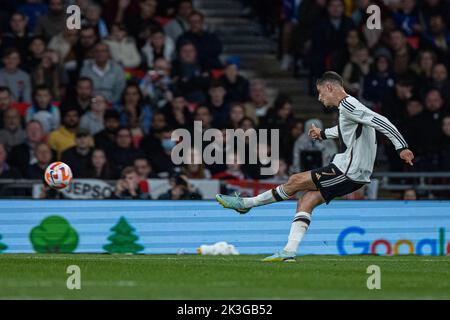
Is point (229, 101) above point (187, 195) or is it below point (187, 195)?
above

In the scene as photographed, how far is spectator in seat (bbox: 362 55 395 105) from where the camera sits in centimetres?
2397

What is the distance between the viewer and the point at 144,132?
22.1 meters

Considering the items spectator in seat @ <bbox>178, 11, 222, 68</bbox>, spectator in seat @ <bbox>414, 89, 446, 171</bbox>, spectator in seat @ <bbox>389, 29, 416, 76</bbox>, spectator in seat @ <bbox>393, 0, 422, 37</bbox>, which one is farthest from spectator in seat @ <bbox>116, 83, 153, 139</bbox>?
spectator in seat @ <bbox>393, 0, 422, 37</bbox>

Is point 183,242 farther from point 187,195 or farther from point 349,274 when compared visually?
point 349,274

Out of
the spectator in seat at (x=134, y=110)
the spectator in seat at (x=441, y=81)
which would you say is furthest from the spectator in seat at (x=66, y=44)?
the spectator in seat at (x=441, y=81)

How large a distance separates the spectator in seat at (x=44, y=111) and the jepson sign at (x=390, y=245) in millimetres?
5317

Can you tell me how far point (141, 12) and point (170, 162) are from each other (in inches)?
163

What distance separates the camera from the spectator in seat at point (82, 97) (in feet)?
72.0

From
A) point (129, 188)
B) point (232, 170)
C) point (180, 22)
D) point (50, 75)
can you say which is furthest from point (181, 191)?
point (180, 22)

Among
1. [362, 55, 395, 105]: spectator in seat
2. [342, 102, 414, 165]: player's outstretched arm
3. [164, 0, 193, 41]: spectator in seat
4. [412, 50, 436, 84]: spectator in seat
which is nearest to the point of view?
[342, 102, 414, 165]: player's outstretched arm

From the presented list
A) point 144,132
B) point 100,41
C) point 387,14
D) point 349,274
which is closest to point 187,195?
point 144,132

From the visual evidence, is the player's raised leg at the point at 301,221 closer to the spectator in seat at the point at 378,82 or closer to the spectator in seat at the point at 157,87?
the spectator in seat at the point at 157,87

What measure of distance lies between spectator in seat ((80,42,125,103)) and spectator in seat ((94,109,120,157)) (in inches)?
36.0

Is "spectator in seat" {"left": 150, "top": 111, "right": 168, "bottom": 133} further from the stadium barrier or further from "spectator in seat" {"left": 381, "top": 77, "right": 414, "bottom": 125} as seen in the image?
"spectator in seat" {"left": 381, "top": 77, "right": 414, "bottom": 125}
